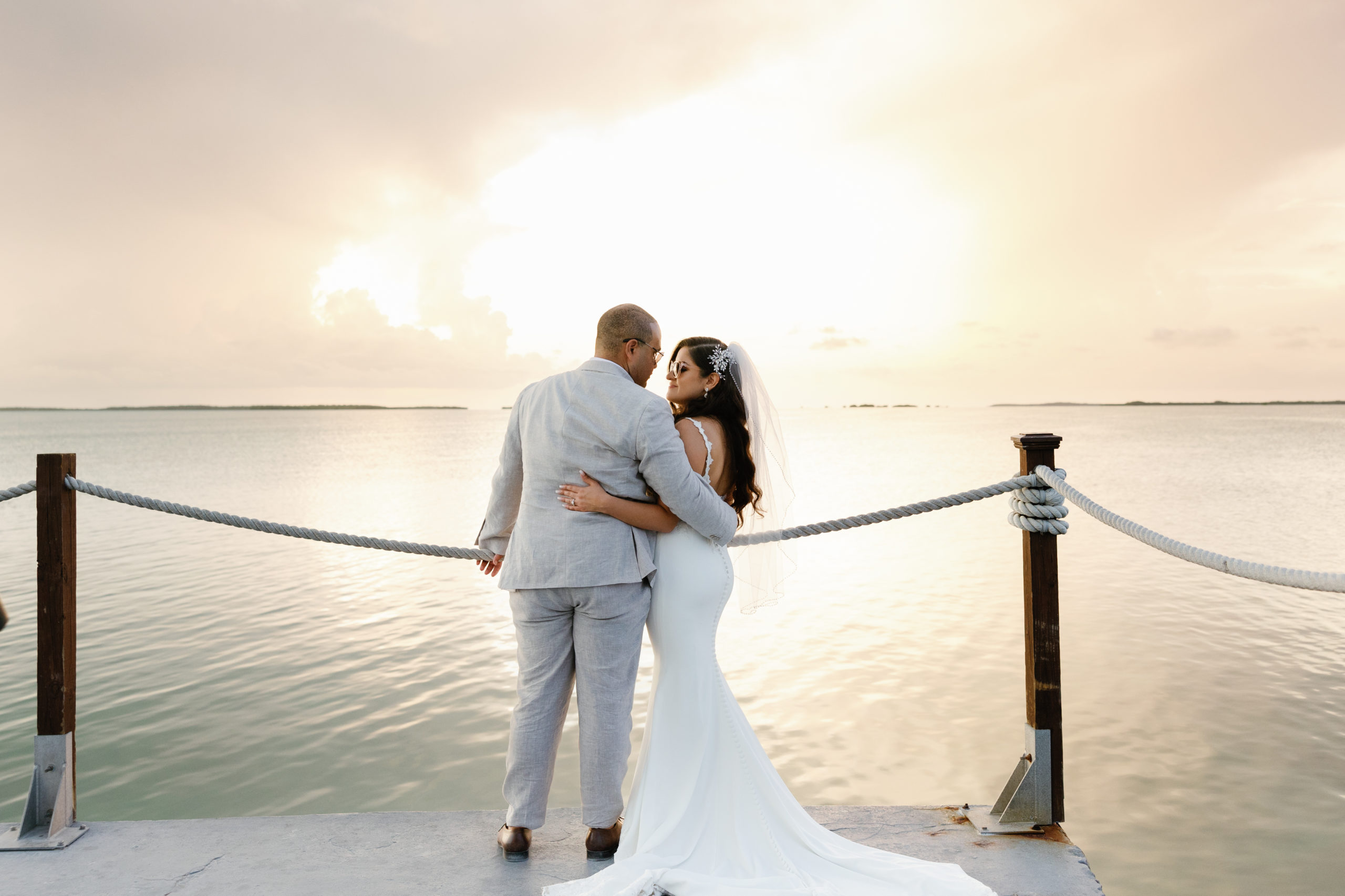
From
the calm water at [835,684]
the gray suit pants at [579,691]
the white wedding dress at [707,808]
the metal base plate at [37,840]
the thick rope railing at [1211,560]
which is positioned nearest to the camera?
the thick rope railing at [1211,560]

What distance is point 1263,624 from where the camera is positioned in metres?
7.62

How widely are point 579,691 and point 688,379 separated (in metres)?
1.09

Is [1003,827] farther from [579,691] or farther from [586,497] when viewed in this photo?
[586,497]

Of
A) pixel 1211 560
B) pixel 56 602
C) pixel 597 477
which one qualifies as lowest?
pixel 56 602

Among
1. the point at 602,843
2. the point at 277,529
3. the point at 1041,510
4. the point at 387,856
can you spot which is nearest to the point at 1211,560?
the point at 1041,510

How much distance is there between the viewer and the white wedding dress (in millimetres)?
2180

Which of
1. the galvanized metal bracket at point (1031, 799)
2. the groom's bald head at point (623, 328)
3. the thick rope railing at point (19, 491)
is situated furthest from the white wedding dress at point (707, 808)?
the thick rope railing at point (19, 491)

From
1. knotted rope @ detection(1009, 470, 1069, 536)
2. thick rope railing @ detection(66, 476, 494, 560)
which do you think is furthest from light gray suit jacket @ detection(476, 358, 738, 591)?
knotted rope @ detection(1009, 470, 1069, 536)

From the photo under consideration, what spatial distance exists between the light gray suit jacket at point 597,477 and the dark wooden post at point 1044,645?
107 centimetres

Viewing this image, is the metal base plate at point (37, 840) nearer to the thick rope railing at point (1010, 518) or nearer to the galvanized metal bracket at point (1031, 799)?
the thick rope railing at point (1010, 518)

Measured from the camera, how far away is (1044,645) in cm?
263

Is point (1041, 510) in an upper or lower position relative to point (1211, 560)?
upper

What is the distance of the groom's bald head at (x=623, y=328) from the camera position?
97.3 inches

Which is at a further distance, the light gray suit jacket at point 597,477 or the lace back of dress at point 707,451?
the lace back of dress at point 707,451
